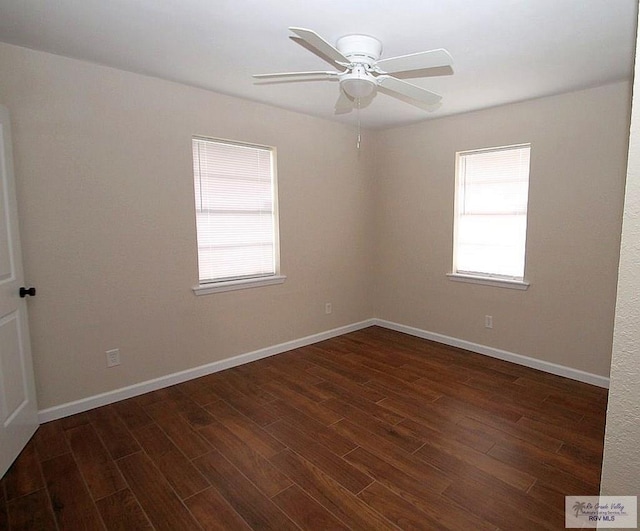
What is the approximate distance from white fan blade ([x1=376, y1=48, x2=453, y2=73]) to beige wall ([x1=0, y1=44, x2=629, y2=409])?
1.82 m

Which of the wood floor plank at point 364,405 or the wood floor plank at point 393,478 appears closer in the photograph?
the wood floor plank at point 393,478

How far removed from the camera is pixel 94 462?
2.21m

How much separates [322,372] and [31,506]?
222 cm

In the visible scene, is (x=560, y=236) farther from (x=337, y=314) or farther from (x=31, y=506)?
(x=31, y=506)

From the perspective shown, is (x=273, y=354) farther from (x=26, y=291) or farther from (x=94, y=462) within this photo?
(x=26, y=291)

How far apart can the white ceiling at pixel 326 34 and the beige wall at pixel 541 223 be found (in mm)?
393

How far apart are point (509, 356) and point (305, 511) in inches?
109

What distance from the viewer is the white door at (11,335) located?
214 cm

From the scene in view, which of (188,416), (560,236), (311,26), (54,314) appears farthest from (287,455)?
(560,236)

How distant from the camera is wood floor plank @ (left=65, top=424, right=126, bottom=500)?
6.59 feet

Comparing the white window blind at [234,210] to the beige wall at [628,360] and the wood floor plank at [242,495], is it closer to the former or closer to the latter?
the wood floor plank at [242,495]

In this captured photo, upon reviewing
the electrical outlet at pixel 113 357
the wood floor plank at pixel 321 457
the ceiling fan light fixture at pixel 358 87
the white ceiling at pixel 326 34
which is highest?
the white ceiling at pixel 326 34

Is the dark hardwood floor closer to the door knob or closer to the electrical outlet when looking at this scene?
the electrical outlet

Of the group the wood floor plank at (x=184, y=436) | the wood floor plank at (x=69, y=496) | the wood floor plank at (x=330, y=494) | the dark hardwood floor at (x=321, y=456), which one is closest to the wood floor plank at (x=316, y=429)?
the dark hardwood floor at (x=321, y=456)
